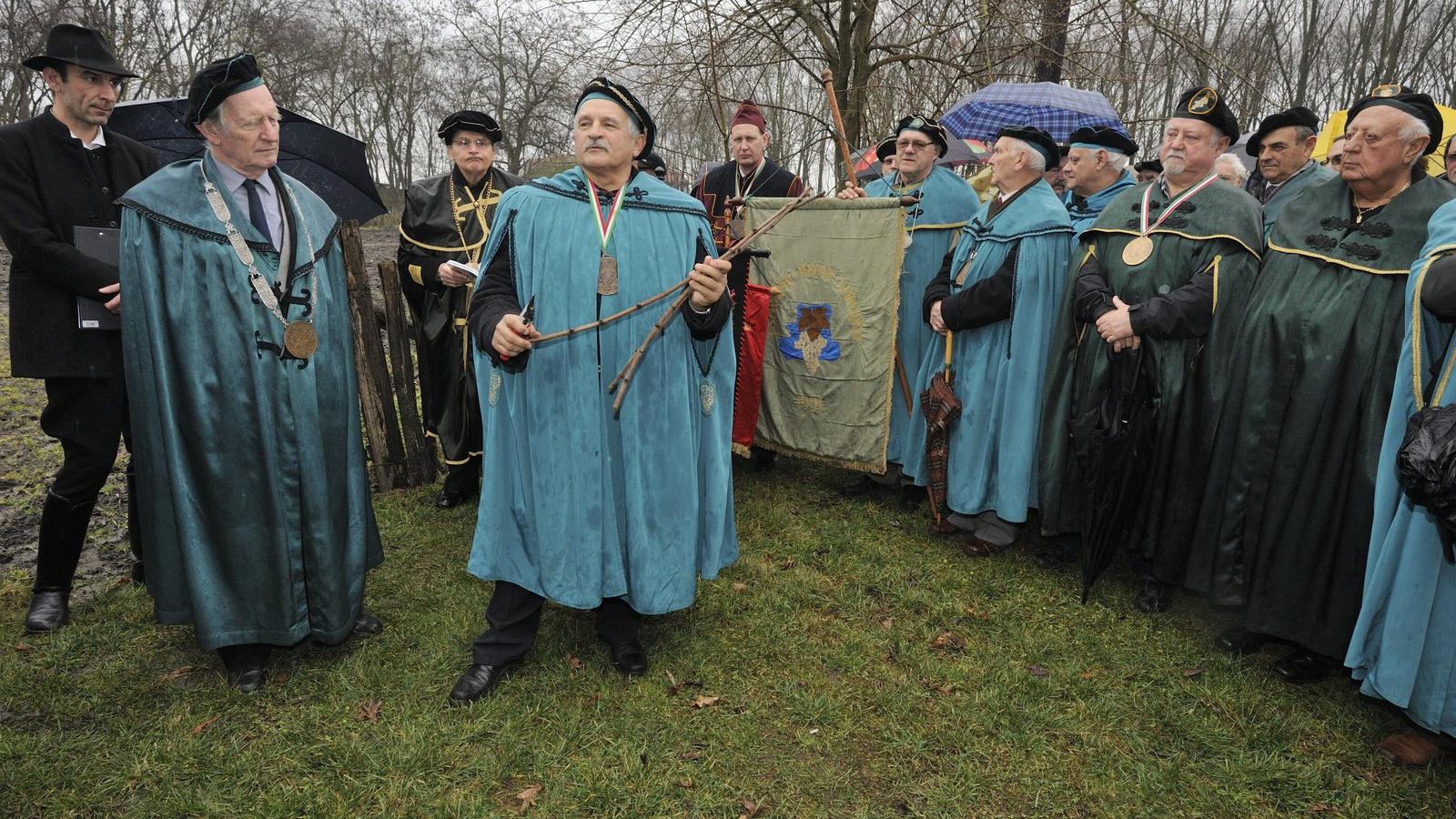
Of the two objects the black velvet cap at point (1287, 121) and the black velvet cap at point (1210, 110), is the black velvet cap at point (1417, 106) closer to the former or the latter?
the black velvet cap at point (1210, 110)

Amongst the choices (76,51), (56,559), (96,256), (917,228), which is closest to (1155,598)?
(917,228)

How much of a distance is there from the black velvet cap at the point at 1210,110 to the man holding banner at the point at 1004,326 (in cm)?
64

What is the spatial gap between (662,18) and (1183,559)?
668 cm

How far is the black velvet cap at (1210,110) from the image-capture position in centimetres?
373

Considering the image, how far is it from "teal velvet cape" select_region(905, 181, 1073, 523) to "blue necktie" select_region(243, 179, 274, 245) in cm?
337

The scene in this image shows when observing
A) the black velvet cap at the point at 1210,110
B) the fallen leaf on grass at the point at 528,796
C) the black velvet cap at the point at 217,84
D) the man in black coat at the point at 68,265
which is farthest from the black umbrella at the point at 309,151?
the black velvet cap at the point at 1210,110

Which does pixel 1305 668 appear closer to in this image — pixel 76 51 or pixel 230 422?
pixel 230 422

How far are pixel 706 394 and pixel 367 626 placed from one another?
184 cm

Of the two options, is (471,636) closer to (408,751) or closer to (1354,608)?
(408,751)

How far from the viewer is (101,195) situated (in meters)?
3.48

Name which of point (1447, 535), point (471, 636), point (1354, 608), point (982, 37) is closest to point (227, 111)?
point (471, 636)

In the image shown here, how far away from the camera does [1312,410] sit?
3.21 m

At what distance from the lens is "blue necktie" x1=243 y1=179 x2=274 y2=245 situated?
118 inches

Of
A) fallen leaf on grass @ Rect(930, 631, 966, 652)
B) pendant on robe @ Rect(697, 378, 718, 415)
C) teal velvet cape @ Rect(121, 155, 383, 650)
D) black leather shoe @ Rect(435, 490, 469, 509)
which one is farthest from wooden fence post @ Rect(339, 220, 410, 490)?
fallen leaf on grass @ Rect(930, 631, 966, 652)
